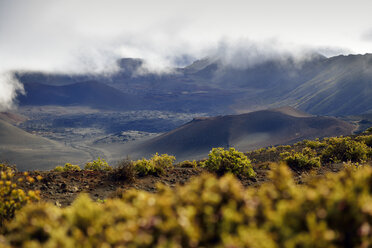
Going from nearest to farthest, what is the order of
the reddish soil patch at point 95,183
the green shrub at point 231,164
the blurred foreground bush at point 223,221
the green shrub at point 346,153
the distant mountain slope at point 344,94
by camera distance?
the blurred foreground bush at point 223,221 → the reddish soil patch at point 95,183 → the green shrub at point 231,164 → the green shrub at point 346,153 → the distant mountain slope at point 344,94

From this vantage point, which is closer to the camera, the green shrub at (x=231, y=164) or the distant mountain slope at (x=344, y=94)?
the green shrub at (x=231, y=164)

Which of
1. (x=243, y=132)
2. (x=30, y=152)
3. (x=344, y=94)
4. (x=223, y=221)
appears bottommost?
(x=30, y=152)

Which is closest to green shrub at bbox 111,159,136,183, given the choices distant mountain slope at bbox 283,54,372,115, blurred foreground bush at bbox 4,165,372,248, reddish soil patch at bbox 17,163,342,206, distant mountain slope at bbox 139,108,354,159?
reddish soil patch at bbox 17,163,342,206

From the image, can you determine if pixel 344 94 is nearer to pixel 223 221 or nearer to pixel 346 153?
pixel 346 153

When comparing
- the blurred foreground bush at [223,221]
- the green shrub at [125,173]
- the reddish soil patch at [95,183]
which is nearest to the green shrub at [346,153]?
the reddish soil patch at [95,183]

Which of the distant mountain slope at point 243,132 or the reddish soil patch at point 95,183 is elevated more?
the reddish soil patch at point 95,183

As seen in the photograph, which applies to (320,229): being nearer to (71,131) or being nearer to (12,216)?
(12,216)

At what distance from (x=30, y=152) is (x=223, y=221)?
Result: 291 ft

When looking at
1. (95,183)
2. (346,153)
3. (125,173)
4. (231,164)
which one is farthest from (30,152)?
(346,153)

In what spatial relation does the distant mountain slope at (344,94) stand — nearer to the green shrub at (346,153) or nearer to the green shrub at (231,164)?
the green shrub at (346,153)

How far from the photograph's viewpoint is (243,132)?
92375 mm

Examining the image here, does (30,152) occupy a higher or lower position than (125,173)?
lower

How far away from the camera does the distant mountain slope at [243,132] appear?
78688 millimetres

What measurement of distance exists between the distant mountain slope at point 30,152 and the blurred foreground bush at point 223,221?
189ft
